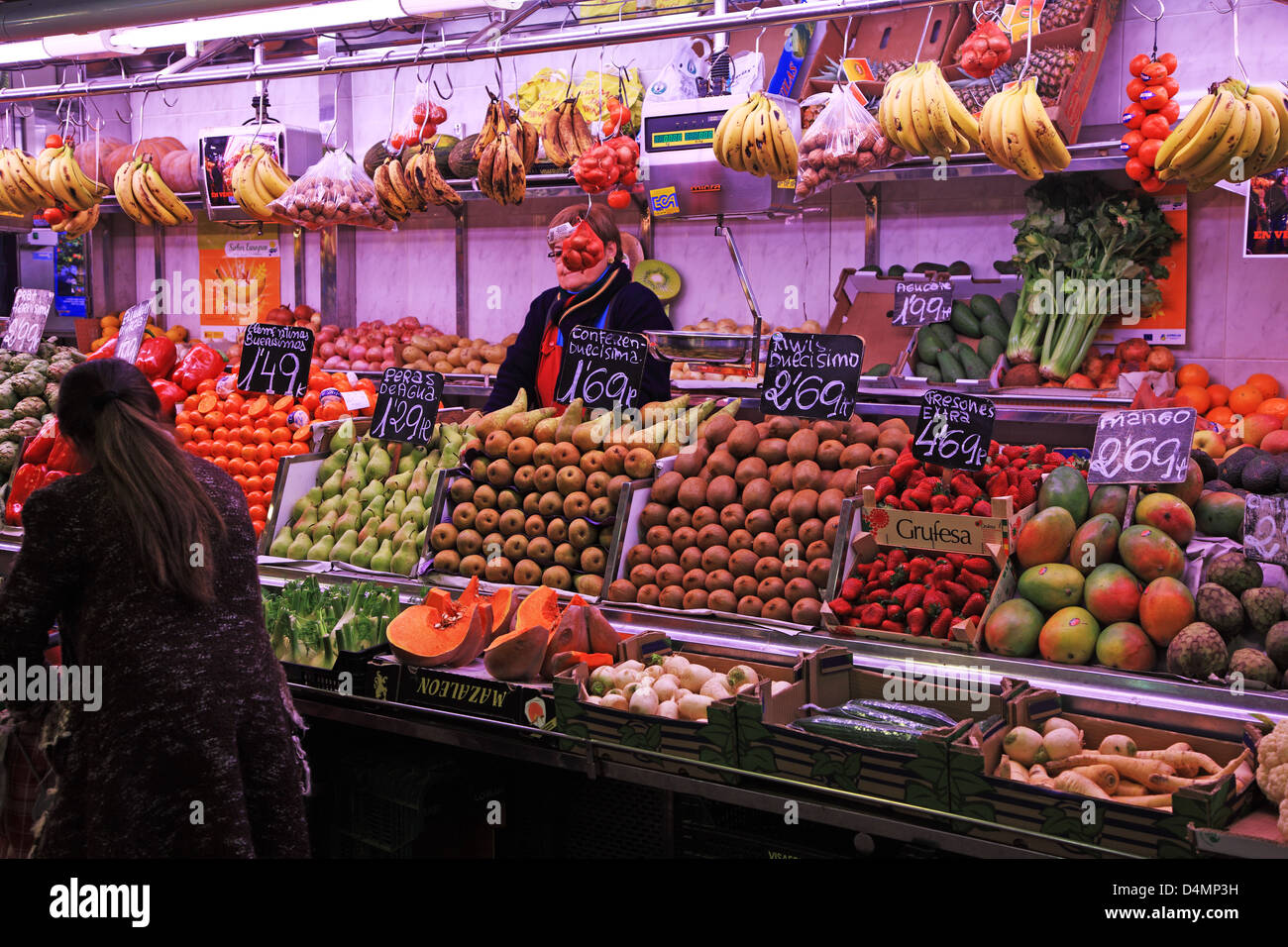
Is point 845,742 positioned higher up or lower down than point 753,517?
lower down

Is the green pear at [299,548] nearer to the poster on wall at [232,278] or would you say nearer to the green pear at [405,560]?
the green pear at [405,560]

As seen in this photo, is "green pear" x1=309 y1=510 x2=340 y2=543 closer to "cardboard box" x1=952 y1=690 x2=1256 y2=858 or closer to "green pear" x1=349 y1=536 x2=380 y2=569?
"green pear" x1=349 y1=536 x2=380 y2=569

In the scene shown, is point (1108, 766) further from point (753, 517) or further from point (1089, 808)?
point (753, 517)

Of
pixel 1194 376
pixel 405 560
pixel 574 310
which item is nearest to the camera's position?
pixel 405 560

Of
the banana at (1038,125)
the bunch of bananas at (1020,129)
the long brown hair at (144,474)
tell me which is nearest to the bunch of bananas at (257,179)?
the bunch of bananas at (1020,129)

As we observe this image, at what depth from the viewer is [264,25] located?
170 inches

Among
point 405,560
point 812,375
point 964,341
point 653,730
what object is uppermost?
point 964,341

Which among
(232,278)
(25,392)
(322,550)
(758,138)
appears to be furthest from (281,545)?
(232,278)

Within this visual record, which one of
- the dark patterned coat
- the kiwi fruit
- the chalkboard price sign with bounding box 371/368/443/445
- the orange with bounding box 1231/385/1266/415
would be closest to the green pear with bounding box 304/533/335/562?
the chalkboard price sign with bounding box 371/368/443/445

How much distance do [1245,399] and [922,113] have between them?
7.80ft

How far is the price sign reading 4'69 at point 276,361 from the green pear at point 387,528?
1.26 m

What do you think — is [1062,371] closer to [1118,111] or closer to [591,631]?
[1118,111]

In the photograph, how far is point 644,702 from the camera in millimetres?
2758
